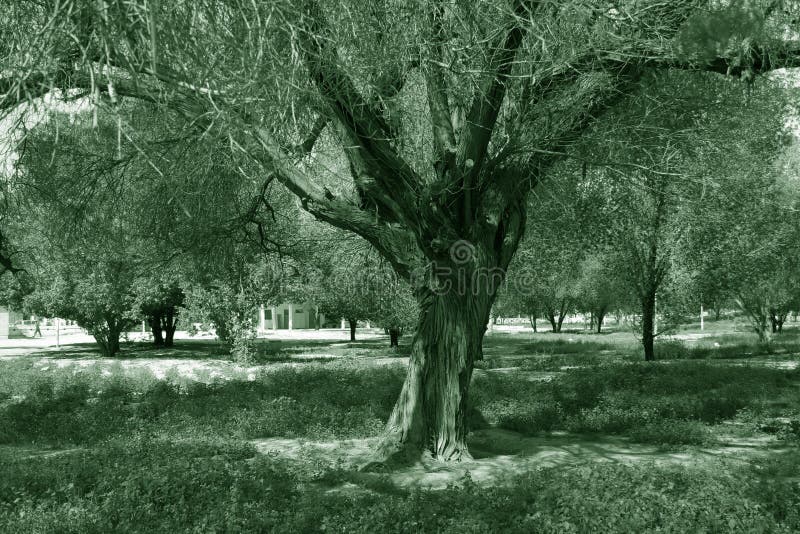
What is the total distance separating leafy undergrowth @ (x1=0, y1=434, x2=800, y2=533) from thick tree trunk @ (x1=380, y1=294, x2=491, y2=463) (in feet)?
5.20

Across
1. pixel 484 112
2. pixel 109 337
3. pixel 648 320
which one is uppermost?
pixel 484 112

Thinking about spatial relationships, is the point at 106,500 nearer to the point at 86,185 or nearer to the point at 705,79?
the point at 86,185

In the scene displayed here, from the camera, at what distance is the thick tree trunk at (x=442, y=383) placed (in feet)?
27.2

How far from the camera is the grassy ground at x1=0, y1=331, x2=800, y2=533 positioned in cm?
514

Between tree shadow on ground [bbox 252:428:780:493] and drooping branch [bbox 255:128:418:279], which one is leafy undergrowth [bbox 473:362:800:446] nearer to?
tree shadow on ground [bbox 252:428:780:493]

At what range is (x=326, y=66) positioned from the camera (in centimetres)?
541

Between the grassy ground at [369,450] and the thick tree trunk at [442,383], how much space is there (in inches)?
17.1

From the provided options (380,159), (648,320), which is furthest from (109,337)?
(380,159)

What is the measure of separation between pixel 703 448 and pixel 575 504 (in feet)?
15.4

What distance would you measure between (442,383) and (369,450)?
142 centimetres

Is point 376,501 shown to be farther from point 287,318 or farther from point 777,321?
point 287,318

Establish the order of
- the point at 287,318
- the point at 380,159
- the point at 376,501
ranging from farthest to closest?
the point at 287,318 → the point at 380,159 → the point at 376,501

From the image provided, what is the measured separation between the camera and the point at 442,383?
27.4 ft

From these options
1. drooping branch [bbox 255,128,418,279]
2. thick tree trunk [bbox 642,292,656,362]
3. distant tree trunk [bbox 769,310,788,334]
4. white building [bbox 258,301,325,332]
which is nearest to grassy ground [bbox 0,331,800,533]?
drooping branch [bbox 255,128,418,279]
